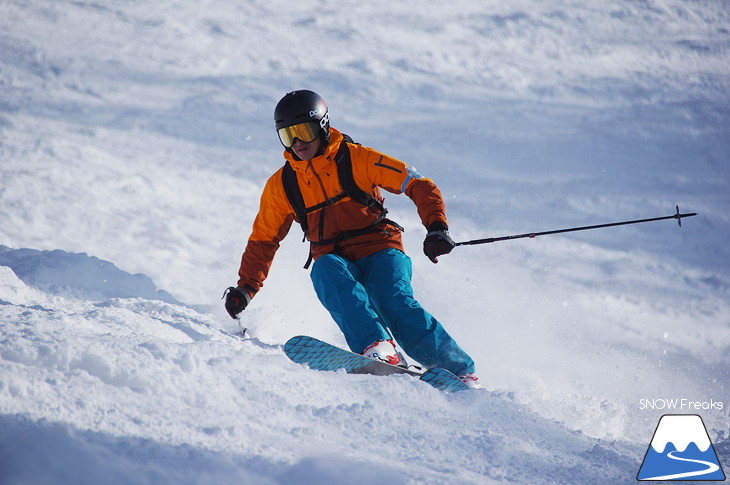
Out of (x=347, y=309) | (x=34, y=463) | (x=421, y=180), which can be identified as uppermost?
(x=421, y=180)

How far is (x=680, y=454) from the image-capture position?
2387 millimetres

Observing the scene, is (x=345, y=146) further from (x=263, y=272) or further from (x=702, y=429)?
(x=702, y=429)

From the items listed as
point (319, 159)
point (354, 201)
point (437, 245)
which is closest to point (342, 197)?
point (354, 201)

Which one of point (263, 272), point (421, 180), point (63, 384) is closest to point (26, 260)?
point (263, 272)

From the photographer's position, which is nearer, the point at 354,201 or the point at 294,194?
the point at 354,201

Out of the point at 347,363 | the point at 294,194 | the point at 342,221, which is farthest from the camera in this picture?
the point at 294,194

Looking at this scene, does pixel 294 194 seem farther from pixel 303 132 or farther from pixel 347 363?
pixel 347 363

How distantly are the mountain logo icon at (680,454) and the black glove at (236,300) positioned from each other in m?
2.92

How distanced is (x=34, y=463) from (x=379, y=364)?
1.80 m

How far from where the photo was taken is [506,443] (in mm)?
2225

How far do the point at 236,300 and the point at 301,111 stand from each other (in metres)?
1.53

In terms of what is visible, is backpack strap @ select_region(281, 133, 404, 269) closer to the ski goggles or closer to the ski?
the ski goggles

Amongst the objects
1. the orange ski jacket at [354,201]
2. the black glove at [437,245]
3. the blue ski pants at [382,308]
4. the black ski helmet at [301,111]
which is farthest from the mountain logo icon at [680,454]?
the black ski helmet at [301,111]

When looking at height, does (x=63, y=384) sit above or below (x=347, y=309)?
below
